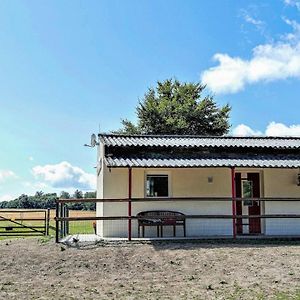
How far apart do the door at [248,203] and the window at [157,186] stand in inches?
104

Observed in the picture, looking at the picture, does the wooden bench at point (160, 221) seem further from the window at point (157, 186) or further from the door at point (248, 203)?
the door at point (248, 203)

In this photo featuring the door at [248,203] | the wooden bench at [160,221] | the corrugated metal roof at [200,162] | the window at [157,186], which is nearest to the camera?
the corrugated metal roof at [200,162]

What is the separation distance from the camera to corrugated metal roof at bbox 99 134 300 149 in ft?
48.1

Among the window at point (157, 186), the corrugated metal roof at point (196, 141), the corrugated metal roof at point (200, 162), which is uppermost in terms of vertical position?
the corrugated metal roof at point (196, 141)

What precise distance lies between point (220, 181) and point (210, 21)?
5471mm

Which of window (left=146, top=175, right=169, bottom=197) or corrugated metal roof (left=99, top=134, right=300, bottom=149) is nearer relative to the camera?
window (left=146, top=175, right=169, bottom=197)

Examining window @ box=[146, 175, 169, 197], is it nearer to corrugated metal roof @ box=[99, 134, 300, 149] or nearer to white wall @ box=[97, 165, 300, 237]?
white wall @ box=[97, 165, 300, 237]

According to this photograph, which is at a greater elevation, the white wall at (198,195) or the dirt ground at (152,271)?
the white wall at (198,195)

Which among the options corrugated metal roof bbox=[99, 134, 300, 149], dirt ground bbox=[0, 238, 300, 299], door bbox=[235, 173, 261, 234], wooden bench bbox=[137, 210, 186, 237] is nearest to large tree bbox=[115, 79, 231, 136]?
corrugated metal roof bbox=[99, 134, 300, 149]

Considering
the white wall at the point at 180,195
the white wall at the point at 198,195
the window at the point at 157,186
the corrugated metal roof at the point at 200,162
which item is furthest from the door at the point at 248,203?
the window at the point at 157,186

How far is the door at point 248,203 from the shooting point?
14859 mm

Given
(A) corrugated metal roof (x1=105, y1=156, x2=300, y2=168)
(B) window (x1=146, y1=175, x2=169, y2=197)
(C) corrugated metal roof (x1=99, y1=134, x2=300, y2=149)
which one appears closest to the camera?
(A) corrugated metal roof (x1=105, y1=156, x2=300, y2=168)

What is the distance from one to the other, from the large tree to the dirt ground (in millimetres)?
26470

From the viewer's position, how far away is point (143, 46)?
1658cm
